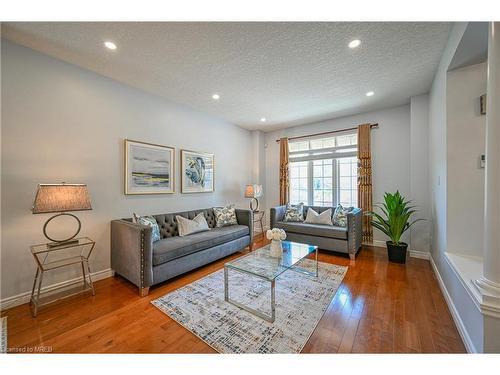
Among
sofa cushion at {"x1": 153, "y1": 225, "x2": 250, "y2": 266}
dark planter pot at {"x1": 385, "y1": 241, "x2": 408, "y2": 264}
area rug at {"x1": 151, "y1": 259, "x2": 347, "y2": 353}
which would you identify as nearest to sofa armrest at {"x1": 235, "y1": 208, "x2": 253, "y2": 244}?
sofa cushion at {"x1": 153, "y1": 225, "x2": 250, "y2": 266}

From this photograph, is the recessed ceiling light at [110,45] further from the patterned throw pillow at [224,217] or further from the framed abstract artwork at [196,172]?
the patterned throw pillow at [224,217]

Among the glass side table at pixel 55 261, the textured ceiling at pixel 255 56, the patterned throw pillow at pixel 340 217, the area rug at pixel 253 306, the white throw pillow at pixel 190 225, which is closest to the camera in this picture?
the area rug at pixel 253 306

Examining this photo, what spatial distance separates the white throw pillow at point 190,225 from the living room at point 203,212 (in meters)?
0.03

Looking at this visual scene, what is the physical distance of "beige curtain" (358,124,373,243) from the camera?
3914 millimetres

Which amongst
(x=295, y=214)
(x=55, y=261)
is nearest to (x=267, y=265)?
(x=295, y=214)

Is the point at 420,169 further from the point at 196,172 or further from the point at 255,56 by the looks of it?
the point at 196,172

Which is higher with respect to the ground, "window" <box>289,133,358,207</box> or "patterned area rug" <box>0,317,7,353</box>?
"window" <box>289,133,358,207</box>

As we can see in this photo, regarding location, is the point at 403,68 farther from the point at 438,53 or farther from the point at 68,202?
the point at 68,202

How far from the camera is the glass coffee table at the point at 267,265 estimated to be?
1.86 meters

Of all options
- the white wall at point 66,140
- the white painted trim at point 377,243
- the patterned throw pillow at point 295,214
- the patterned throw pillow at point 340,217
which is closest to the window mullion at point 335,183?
the patterned throw pillow at point 340,217

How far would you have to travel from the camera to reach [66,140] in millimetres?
2332

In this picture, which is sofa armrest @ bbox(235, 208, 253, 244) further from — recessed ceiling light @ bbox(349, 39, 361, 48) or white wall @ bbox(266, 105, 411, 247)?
recessed ceiling light @ bbox(349, 39, 361, 48)

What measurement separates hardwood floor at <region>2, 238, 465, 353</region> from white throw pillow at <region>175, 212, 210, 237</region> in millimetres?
825
